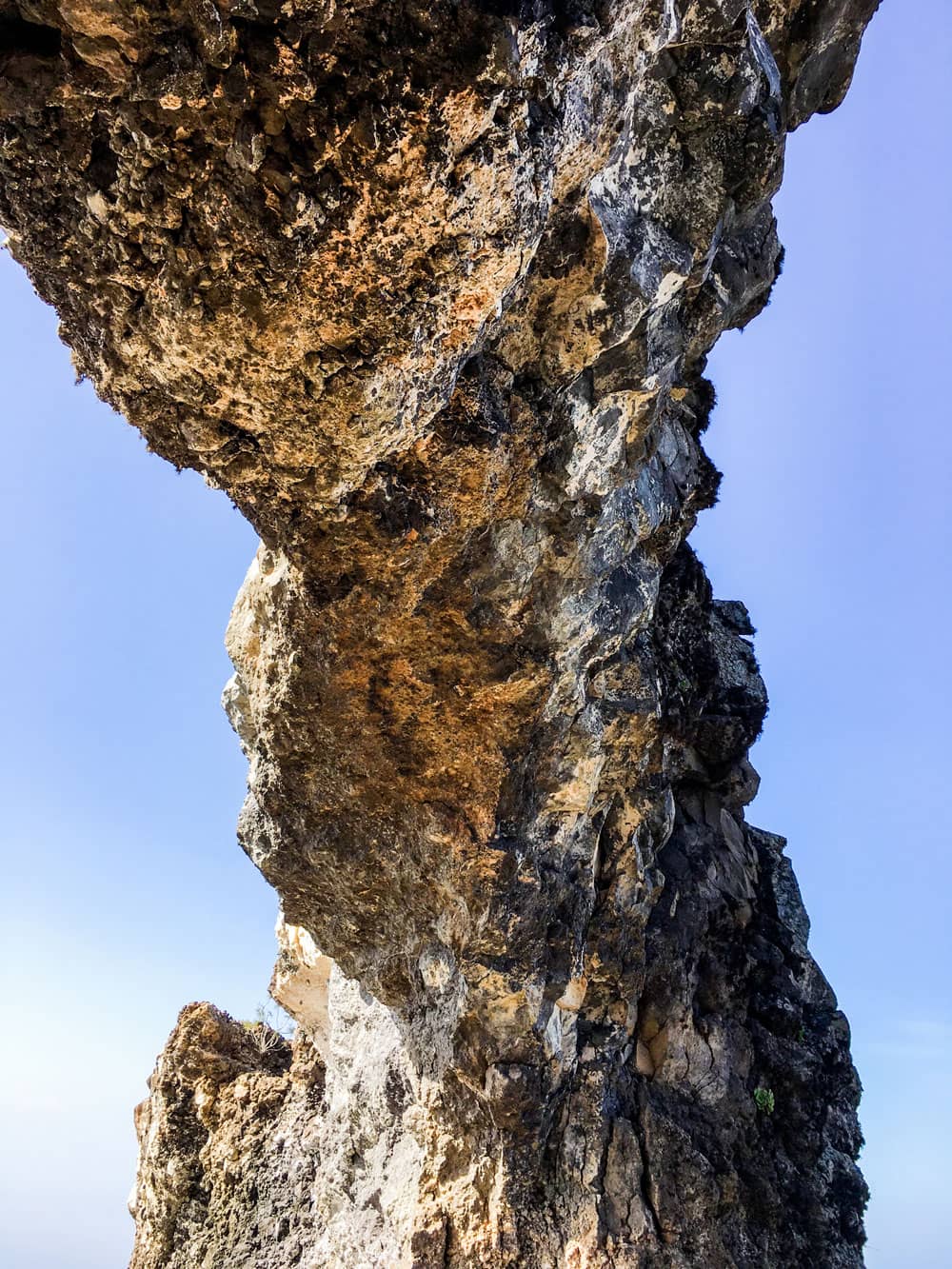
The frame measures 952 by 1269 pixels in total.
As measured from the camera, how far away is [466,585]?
5.59 m

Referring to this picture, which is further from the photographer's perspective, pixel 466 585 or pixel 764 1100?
pixel 764 1100

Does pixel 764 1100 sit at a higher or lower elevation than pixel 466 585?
lower

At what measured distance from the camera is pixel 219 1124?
31.5 ft

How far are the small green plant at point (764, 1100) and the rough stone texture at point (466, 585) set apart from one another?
5.8 inches

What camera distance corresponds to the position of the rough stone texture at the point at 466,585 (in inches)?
128

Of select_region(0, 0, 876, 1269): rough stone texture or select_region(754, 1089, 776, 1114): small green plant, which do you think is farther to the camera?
select_region(754, 1089, 776, 1114): small green plant

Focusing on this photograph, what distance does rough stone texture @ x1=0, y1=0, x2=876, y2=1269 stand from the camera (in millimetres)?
3250

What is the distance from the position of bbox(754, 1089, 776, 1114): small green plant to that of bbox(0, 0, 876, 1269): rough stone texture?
147mm

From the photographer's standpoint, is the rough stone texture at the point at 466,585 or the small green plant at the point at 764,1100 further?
the small green plant at the point at 764,1100

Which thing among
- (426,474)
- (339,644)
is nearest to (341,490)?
(426,474)

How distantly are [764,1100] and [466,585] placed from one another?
623 centimetres

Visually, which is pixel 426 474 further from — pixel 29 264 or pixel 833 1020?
pixel 833 1020

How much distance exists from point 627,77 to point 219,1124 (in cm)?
991

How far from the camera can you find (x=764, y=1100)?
8688mm
